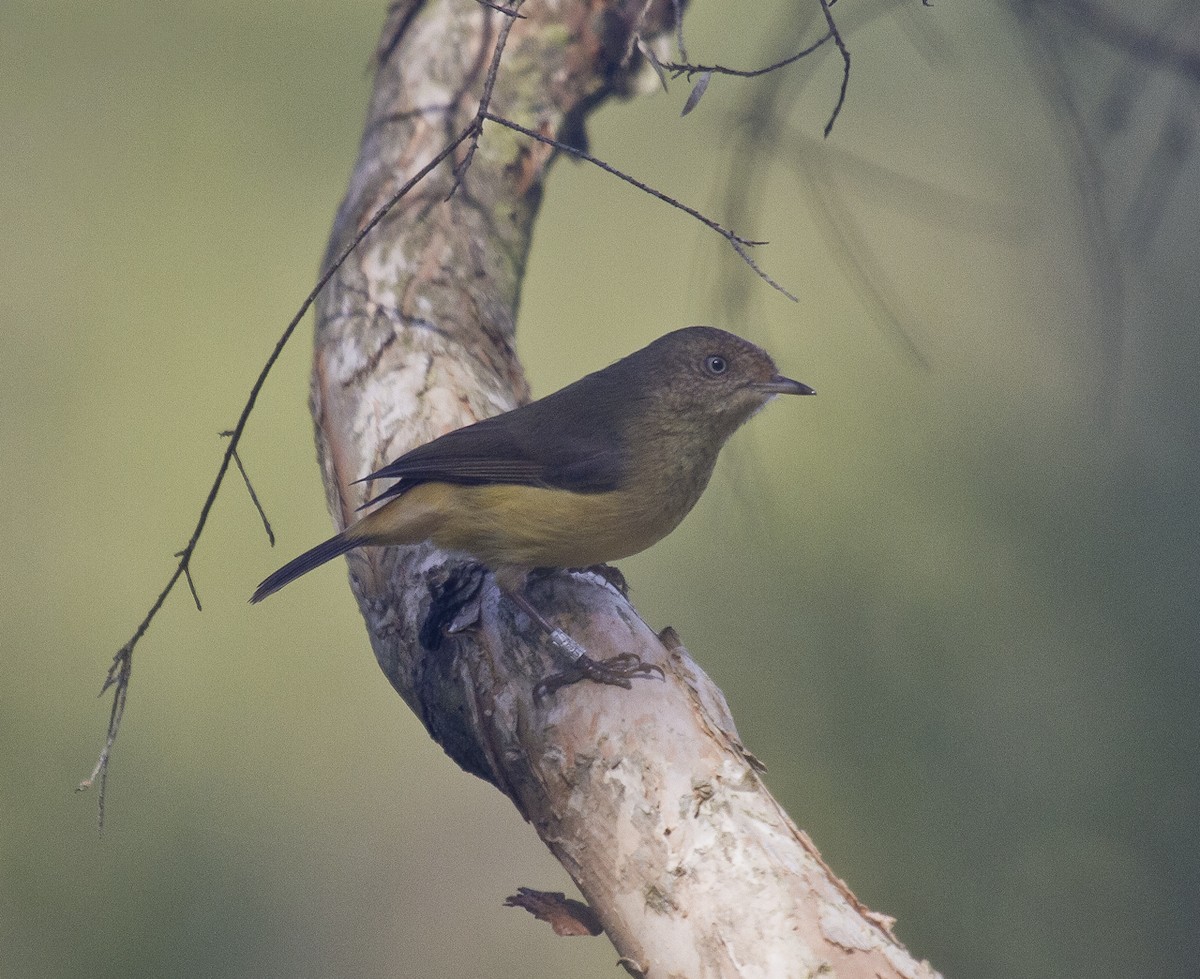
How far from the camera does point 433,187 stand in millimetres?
3701

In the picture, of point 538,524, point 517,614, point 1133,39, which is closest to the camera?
point 1133,39

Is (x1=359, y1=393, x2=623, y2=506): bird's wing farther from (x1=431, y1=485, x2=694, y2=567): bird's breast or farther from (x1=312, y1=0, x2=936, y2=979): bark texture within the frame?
(x1=312, y1=0, x2=936, y2=979): bark texture

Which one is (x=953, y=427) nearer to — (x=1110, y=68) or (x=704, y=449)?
(x=1110, y=68)

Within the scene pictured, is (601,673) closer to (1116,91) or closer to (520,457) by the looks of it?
(520,457)

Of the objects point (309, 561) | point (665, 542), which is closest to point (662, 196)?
point (309, 561)

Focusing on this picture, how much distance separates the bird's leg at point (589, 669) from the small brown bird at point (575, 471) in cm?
12

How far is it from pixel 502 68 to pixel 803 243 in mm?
2578

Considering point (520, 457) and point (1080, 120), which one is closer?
point (1080, 120)

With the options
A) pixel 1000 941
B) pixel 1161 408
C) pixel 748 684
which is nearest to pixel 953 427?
pixel 1161 408

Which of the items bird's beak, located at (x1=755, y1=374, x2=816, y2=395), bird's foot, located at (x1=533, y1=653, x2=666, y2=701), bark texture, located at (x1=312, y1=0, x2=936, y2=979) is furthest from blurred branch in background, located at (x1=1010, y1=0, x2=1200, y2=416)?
bird's foot, located at (x1=533, y1=653, x2=666, y2=701)

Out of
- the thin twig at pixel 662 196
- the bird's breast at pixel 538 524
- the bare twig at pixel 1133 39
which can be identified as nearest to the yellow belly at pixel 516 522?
the bird's breast at pixel 538 524

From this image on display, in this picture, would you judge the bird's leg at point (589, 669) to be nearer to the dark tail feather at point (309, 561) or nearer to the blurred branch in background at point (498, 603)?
the blurred branch in background at point (498, 603)

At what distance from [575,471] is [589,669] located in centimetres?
67

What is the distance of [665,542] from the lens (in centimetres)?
575
